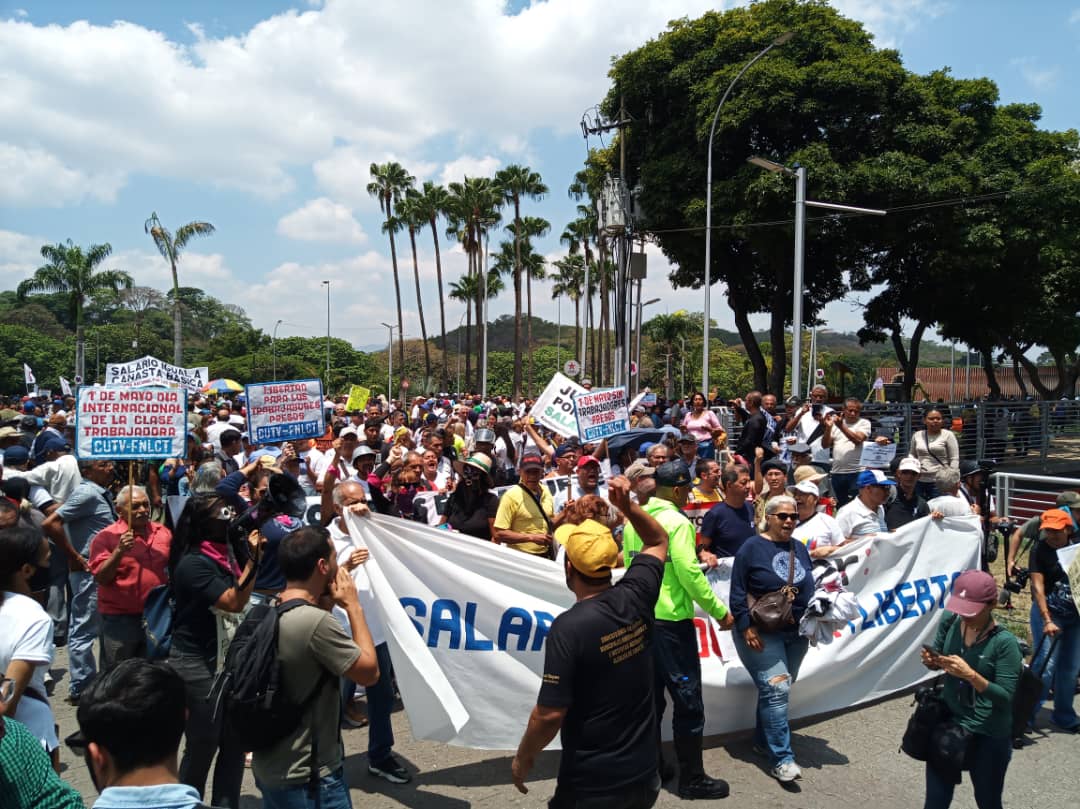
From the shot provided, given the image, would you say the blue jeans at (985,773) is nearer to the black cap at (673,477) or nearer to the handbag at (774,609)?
the handbag at (774,609)

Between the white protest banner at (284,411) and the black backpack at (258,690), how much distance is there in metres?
5.84

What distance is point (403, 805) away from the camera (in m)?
4.57

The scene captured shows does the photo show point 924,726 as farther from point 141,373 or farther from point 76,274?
point 76,274

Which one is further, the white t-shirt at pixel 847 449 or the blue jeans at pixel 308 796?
the white t-shirt at pixel 847 449

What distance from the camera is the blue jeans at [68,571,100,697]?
6.05m

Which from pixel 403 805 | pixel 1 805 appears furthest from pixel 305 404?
pixel 1 805

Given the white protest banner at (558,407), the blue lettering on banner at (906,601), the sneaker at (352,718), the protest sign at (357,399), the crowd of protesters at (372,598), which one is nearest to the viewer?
the crowd of protesters at (372,598)

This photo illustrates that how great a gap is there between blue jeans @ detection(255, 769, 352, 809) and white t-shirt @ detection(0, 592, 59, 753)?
0.88 metres

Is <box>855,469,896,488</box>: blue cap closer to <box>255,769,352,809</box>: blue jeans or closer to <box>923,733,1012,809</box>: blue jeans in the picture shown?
<box>923,733,1012,809</box>: blue jeans

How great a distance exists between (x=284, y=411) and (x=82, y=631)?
10.6 ft

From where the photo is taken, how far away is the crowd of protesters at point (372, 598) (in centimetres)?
302

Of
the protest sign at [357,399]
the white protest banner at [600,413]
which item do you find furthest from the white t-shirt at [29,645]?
the protest sign at [357,399]

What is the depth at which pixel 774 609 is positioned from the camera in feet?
15.9

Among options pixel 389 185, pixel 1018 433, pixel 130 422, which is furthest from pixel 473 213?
pixel 130 422
